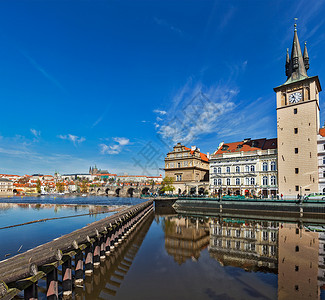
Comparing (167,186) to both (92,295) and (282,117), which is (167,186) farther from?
(92,295)

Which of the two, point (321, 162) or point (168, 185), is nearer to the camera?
point (321, 162)

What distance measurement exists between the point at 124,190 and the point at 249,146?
82.0 m

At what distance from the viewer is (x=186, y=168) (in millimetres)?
61531

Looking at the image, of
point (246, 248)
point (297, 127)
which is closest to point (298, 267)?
point (246, 248)

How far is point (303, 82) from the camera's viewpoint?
41062 millimetres

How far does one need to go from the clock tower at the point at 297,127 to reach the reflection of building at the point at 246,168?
280 cm

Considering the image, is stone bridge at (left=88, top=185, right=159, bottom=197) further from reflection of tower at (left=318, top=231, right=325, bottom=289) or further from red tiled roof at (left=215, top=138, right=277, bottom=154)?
reflection of tower at (left=318, top=231, right=325, bottom=289)

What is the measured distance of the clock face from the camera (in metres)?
41.3

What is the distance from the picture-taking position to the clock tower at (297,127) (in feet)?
126

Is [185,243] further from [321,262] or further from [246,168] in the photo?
[246,168]

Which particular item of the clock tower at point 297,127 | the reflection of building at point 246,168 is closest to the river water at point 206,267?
the clock tower at point 297,127

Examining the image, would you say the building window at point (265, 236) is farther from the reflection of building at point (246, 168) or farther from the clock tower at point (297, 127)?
the clock tower at point (297, 127)

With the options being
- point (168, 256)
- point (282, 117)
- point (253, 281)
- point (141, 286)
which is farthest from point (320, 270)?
point (282, 117)

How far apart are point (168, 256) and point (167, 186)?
157 ft
